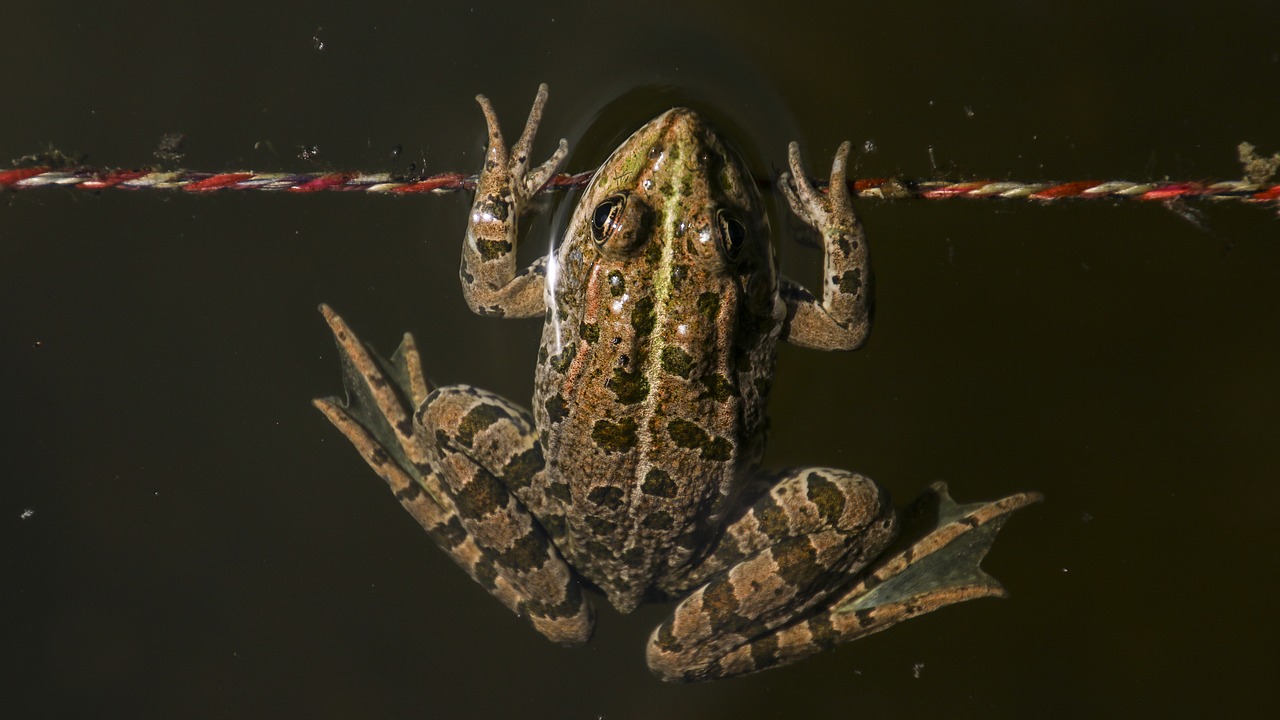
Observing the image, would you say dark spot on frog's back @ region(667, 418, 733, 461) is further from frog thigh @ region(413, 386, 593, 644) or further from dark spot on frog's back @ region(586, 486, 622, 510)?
frog thigh @ region(413, 386, 593, 644)

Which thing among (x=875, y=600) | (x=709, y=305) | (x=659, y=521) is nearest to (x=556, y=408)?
(x=659, y=521)

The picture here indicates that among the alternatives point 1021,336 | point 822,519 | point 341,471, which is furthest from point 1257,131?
point 341,471

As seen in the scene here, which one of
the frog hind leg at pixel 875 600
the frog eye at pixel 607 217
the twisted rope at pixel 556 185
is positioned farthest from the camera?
the frog hind leg at pixel 875 600

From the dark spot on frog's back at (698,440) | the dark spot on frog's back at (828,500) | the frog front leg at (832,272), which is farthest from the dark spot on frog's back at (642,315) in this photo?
the dark spot on frog's back at (828,500)

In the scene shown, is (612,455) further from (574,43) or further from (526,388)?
(574,43)

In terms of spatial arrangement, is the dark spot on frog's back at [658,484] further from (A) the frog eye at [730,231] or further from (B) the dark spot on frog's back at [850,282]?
(B) the dark spot on frog's back at [850,282]

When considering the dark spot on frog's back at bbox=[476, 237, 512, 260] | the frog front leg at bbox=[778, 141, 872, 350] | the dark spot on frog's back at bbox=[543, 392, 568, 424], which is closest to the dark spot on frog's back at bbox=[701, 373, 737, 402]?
Result: the dark spot on frog's back at bbox=[543, 392, 568, 424]

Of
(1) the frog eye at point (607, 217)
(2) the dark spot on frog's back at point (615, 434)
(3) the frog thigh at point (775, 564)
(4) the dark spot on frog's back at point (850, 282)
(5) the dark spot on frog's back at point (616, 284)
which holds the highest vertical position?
(1) the frog eye at point (607, 217)
